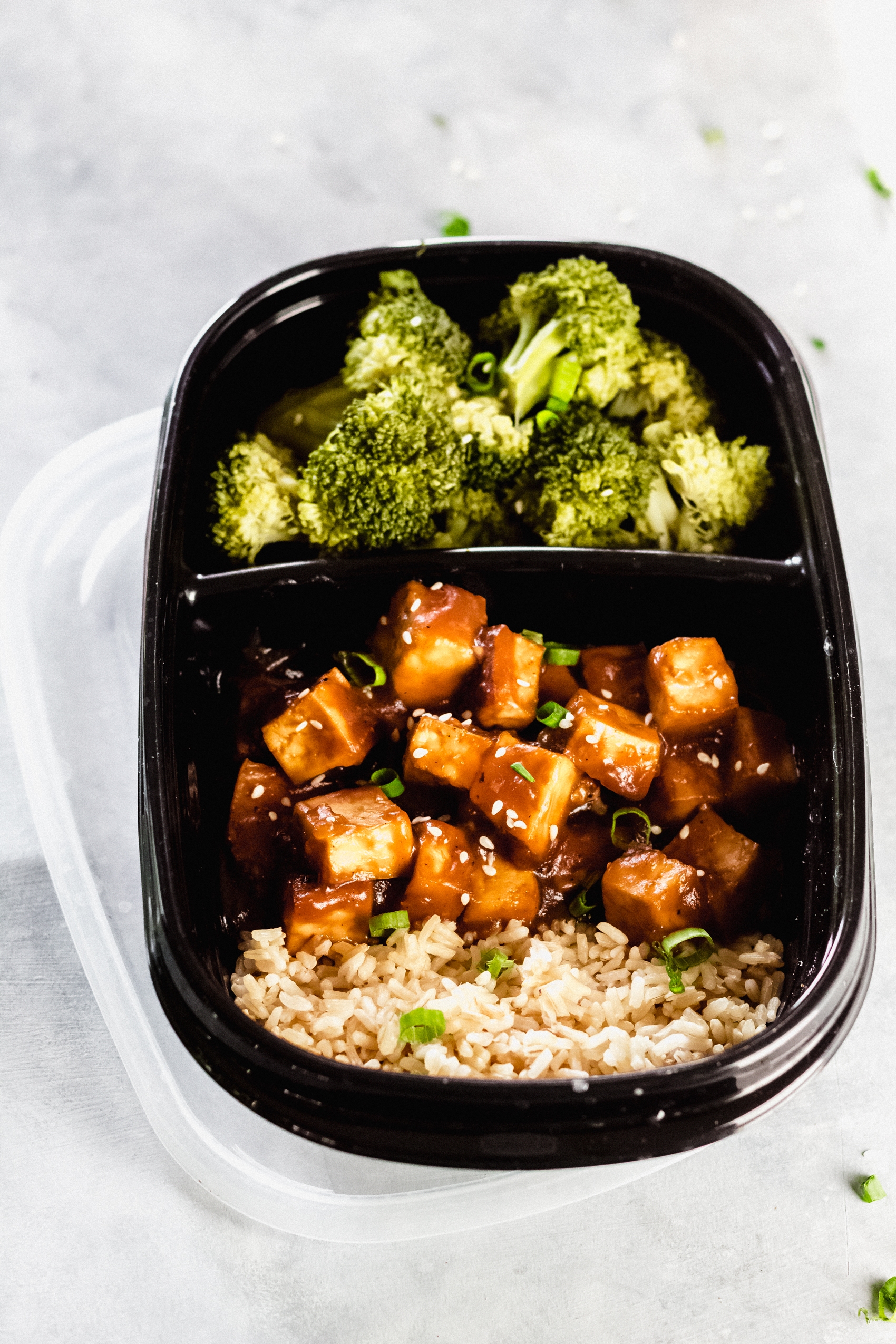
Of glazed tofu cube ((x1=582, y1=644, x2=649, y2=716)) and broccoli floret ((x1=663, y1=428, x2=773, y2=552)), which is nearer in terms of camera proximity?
glazed tofu cube ((x1=582, y1=644, x2=649, y2=716))

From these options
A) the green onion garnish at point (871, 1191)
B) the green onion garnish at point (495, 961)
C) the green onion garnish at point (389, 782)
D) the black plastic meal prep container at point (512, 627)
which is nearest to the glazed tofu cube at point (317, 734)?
the green onion garnish at point (389, 782)

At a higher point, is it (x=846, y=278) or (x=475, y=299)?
(x=846, y=278)

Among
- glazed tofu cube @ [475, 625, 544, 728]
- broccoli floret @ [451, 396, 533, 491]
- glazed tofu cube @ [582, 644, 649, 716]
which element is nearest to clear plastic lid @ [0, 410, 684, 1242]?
glazed tofu cube @ [475, 625, 544, 728]

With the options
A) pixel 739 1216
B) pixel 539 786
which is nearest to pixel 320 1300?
pixel 739 1216

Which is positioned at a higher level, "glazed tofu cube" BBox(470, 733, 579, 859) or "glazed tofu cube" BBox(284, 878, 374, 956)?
"glazed tofu cube" BBox(470, 733, 579, 859)

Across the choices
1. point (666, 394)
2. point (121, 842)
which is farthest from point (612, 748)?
point (121, 842)

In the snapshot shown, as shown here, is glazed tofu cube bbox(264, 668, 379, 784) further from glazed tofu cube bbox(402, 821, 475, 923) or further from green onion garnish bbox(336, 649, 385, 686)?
glazed tofu cube bbox(402, 821, 475, 923)

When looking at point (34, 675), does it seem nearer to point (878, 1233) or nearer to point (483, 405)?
point (483, 405)
